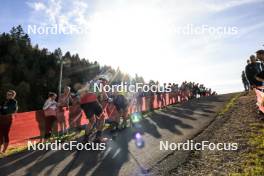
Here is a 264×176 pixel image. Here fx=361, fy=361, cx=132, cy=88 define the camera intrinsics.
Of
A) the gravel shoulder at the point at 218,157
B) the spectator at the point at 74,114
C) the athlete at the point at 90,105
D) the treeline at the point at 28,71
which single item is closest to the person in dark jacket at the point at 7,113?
the athlete at the point at 90,105

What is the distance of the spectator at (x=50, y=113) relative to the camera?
42.1 ft

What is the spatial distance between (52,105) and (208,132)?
5512 millimetres

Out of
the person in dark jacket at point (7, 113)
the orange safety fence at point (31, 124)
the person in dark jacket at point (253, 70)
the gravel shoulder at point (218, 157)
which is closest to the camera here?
the gravel shoulder at point (218, 157)

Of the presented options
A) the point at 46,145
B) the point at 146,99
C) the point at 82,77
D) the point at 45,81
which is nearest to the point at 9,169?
the point at 46,145

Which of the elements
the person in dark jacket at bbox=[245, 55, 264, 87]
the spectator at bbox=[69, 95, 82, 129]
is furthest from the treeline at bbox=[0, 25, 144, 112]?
the person in dark jacket at bbox=[245, 55, 264, 87]

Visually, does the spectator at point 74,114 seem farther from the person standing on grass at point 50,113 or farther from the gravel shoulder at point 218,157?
the gravel shoulder at point 218,157

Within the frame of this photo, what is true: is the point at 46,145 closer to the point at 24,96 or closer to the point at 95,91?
the point at 95,91

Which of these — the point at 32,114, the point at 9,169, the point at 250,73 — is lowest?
Answer: the point at 9,169

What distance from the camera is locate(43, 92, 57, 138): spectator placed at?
1282cm

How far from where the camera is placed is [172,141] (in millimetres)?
10359

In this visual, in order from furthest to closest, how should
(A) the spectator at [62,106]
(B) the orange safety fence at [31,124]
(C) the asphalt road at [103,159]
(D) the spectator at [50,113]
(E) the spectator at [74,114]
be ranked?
(E) the spectator at [74,114]
(A) the spectator at [62,106]
(B) the orange safety fence at [31,124]
(D) the spectator at [50,113]
(C) the asphalt road at [103,159]

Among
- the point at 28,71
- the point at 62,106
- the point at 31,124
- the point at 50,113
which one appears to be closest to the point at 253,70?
the point at 62,106

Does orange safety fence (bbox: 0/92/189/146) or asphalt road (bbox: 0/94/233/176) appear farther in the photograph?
orange safety fence (bbox: 0/92/189/146)

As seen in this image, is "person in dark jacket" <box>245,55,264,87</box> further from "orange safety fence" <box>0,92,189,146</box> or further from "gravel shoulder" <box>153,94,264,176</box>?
"orange safety fence" <box>0,92,189,146</box>
